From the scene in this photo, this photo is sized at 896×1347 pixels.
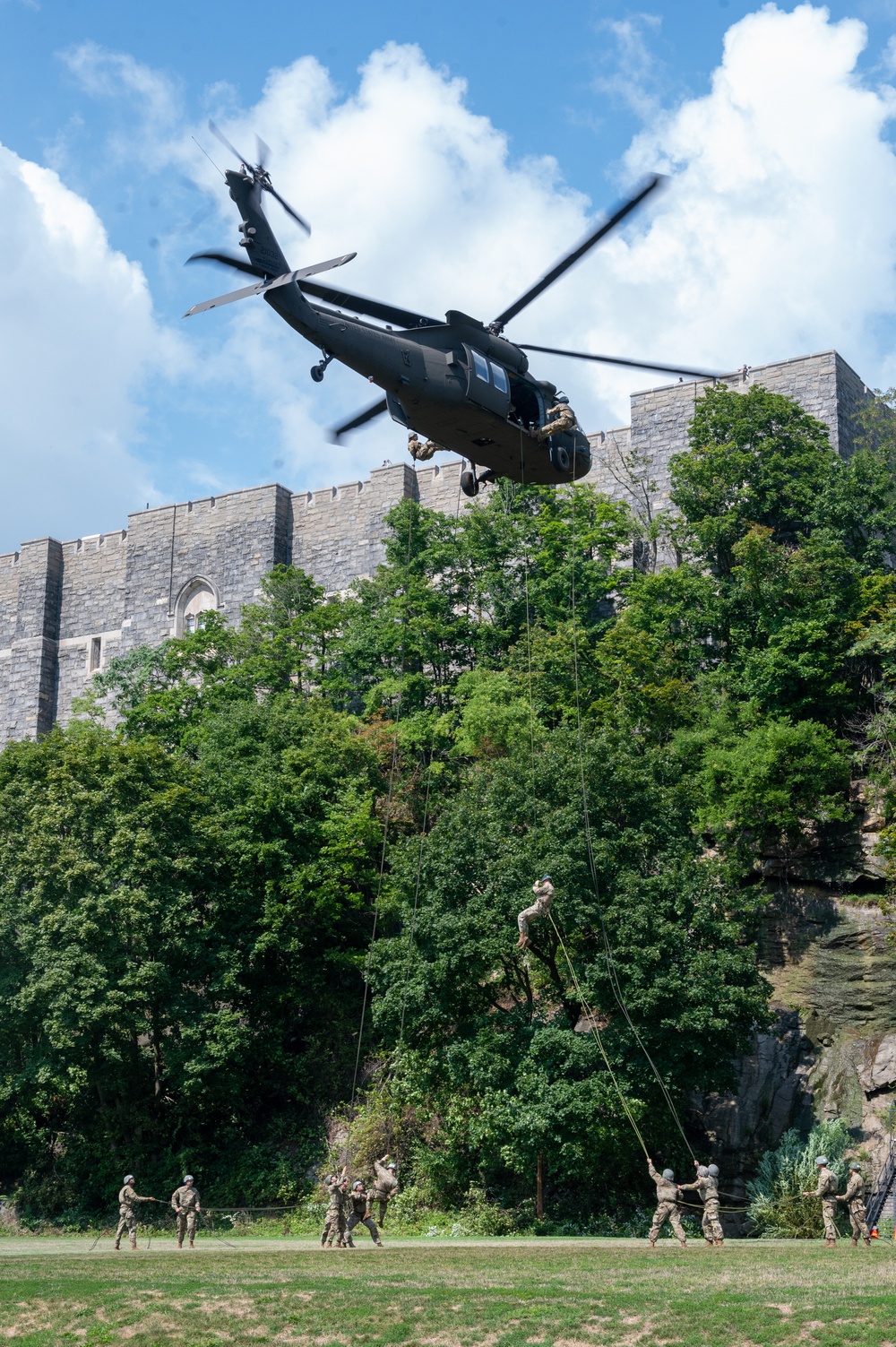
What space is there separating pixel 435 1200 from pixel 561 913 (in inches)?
258

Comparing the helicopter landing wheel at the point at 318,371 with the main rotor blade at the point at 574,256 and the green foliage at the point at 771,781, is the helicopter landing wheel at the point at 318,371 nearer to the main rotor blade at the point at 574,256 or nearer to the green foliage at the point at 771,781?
the main rotor blade at the point at 574,256

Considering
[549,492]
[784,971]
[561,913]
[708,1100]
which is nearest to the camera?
[561,913]

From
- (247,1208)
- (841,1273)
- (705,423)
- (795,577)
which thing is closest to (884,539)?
(795,577)

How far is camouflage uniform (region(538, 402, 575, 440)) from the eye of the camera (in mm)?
25766

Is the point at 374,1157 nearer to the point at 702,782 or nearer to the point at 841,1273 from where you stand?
the point at 702,782

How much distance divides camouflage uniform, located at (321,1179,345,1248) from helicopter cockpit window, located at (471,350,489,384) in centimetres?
1247

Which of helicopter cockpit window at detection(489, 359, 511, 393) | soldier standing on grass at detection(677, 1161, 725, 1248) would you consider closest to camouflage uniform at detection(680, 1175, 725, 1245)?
soldier standing on grass at detection(677, 1161, 725, 1248)

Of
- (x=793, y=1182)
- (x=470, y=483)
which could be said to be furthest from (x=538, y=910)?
(x=793, y=1182)

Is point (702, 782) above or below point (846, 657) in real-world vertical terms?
below

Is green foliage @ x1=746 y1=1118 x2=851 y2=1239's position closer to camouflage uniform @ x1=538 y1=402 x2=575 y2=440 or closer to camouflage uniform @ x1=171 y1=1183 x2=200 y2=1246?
camouflage uniform @ x1=171 y1=1183 x2=200 y2=1246

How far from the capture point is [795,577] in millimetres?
39219

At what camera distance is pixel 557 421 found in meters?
25.8

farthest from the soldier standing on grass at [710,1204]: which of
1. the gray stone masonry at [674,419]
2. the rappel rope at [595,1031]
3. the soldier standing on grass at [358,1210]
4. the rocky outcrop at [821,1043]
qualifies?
the gray stone masonry at [674,419]

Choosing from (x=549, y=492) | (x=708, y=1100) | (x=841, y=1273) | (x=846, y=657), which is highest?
(x=549, y=492)
